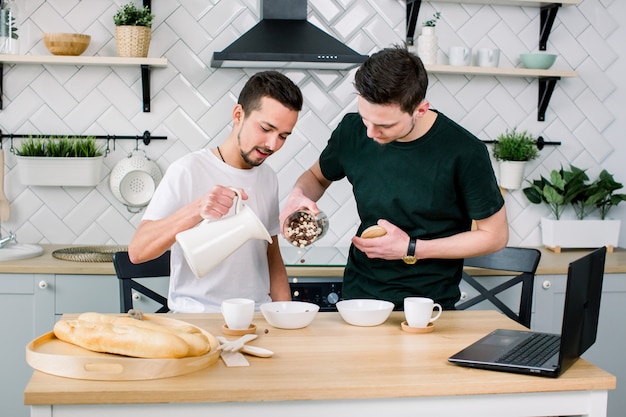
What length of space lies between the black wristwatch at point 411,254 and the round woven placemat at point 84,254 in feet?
4.75

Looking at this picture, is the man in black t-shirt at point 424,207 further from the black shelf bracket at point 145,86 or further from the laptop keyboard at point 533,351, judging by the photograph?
the black shelf bracket at point 145,86

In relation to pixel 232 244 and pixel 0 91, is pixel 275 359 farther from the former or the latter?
pixel 0 91

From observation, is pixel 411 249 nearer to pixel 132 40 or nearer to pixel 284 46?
pixel 284 46

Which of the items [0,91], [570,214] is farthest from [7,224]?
[570,214]

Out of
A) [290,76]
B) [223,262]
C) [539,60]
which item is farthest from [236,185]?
[539,60]

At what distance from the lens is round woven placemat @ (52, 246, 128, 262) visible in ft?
10.6

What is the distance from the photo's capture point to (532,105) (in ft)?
13.1

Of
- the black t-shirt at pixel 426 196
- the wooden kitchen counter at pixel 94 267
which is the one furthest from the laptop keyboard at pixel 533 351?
the wooden kitchen counter at pixel 94 267

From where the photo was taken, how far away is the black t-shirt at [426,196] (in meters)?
2.41

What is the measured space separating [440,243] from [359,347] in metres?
0.59

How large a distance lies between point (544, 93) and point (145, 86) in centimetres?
195

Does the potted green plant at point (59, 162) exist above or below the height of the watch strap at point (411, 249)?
above

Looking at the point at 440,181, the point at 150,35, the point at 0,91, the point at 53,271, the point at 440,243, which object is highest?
the point at 150,35

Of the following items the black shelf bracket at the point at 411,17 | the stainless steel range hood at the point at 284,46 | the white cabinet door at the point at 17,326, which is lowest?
the white cabinet door at the point at 17,326
